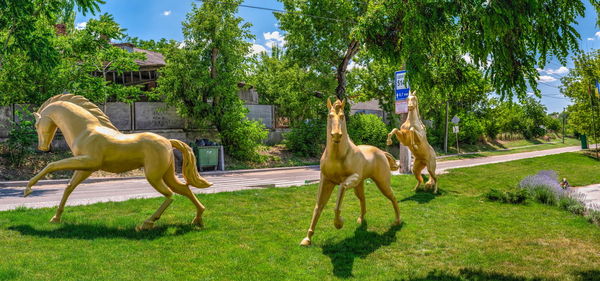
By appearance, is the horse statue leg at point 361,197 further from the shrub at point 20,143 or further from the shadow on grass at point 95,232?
the shrub at point 20,143

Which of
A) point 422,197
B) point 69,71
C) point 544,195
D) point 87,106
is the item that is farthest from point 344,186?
point 69,71

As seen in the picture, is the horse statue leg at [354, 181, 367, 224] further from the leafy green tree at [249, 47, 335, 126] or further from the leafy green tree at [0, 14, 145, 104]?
the leafy green tree at [249, 47, 335, 126]

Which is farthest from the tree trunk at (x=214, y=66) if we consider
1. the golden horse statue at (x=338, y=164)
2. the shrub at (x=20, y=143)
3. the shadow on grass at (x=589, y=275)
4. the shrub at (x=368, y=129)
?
the shadow on grass at (x=589, y=275)

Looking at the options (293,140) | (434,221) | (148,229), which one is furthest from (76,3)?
(293,140)

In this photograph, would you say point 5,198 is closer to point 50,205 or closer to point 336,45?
point 50,205

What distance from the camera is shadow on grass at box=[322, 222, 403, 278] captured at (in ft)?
19.6

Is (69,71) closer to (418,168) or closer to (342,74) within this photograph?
(418,168)

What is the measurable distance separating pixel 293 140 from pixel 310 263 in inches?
871

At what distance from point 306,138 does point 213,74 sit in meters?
7.81

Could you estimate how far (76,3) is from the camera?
12766 millimetres

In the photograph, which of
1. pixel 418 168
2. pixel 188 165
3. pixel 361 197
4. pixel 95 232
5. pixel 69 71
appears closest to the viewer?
pixel 95 232

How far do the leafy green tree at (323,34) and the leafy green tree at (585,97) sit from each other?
17511mm

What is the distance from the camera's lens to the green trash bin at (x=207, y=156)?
69.4 ft

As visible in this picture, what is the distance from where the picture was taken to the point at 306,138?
28.3 meters
